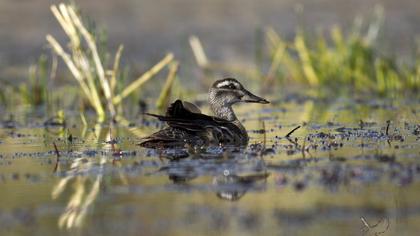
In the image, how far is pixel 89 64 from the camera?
12617 millimetres

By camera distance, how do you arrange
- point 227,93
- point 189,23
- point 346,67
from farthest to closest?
point 189,23 → point 346,67 → point 227,93

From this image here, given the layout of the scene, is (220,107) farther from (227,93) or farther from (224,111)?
(227,93)

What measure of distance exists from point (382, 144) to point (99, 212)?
12.3 feet

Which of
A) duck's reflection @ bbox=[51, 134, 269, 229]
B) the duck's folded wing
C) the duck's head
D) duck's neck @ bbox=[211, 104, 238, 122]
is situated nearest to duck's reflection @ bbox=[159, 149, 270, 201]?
duck's reflection @ bbox=[51, 134, 269, 229]

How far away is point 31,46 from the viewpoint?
69.8ft

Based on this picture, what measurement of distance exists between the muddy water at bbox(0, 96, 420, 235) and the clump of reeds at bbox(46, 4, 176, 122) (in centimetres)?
146

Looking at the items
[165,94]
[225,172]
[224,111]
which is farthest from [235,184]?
→ [165,94]

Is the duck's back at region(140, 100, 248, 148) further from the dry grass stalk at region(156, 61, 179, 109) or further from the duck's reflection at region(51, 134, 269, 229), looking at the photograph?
the dry grass stalk at region(156, 61, 179, 109)

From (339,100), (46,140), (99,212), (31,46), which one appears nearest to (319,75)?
(339,100)

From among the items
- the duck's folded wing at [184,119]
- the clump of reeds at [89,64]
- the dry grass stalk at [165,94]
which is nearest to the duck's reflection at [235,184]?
the duck's folded wing at [184,119]

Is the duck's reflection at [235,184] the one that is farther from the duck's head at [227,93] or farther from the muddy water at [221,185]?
the duck's head at [227,93]

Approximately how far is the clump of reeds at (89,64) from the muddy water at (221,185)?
1458 millimetres

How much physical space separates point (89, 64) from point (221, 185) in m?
5.67

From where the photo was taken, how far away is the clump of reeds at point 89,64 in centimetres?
1221
